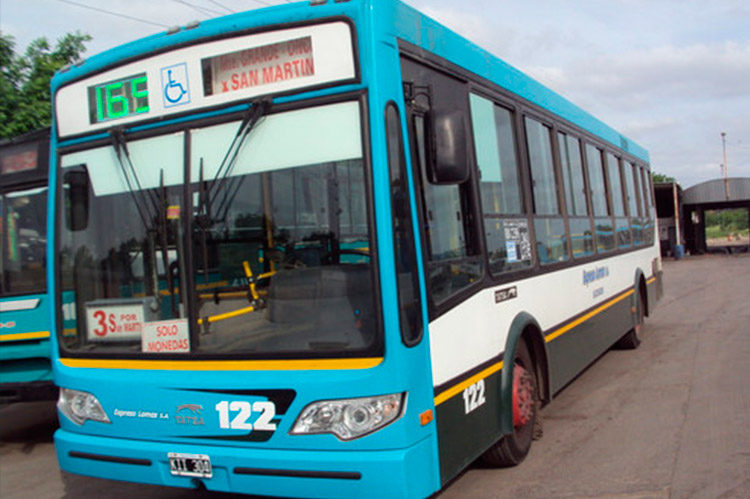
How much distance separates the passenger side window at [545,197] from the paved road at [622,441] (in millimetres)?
1507

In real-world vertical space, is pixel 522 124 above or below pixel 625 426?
above

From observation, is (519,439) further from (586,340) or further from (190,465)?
(190,465)

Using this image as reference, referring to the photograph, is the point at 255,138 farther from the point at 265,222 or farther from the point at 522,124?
the point at 522,124

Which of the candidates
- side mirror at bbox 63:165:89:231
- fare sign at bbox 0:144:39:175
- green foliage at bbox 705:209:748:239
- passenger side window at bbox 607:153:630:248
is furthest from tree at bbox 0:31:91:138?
green foliage at bbox 705:209:748:239

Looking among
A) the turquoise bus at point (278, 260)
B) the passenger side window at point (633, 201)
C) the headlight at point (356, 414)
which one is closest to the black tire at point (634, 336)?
the passenger side window at point (633, 201)

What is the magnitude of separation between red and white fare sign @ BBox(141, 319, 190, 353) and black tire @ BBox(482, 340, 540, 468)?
7.10ft

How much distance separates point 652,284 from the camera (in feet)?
36.5

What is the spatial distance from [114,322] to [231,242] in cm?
89

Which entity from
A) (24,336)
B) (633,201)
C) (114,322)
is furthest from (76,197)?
(633,201)

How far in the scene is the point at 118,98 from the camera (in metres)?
3.99

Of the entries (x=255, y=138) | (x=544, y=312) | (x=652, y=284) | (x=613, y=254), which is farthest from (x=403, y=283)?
(x=652, y=284)

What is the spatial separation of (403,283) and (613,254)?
5.67 m

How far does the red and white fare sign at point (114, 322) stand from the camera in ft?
12.7

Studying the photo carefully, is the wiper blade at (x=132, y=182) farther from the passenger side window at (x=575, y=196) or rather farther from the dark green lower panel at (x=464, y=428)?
the passenger side window at (x=575, y=196)
